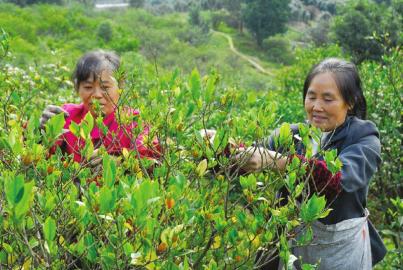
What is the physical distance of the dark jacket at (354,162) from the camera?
5.72 feet

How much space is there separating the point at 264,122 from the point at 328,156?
206mm

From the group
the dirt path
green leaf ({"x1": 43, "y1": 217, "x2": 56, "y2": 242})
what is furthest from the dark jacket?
the dirt path

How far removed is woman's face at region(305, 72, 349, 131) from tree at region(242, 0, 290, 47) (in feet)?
156

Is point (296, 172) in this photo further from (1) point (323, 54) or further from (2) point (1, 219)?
(1) point (323, 54)

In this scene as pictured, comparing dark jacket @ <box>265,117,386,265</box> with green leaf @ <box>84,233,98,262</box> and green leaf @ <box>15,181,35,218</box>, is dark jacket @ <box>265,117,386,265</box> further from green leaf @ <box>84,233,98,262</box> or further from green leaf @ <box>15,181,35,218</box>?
green leaf @ <box>15,181,35,218</box>

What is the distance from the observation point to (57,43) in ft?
106

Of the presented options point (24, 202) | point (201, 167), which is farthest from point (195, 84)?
point (24, 202)

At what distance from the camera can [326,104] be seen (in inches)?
79.2

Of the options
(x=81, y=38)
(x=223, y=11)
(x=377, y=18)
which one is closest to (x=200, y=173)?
(x=377, y=18)

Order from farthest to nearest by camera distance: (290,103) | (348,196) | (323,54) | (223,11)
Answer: (223,11)
(323,54)
(290,103)
(348,196)

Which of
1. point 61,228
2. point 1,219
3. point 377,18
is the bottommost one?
point 377,18

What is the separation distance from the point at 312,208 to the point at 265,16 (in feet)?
161

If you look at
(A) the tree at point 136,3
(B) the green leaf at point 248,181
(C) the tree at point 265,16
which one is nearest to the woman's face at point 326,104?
(B) the green leaf at point 248,181

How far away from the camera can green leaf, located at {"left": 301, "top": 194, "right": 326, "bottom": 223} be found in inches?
49.2
